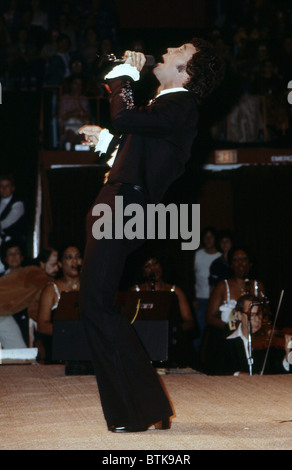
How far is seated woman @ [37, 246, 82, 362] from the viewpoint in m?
5.11

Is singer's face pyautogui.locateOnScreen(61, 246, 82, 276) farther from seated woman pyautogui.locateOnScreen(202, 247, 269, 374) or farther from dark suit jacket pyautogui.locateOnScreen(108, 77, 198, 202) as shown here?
dark suit jacket pyautogui.locateOnScreen(108, 77, 198, 202)

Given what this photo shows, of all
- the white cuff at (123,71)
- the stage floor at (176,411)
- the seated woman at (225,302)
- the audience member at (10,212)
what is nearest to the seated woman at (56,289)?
the stage floor at (176,411)

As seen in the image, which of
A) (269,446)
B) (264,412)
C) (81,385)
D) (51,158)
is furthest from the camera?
(51,158)

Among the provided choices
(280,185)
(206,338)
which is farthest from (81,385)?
(280,185)

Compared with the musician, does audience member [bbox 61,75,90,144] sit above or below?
above

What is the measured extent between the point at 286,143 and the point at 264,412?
6.41 meters

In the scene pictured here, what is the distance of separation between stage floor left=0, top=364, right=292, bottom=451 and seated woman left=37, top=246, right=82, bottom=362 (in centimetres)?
78

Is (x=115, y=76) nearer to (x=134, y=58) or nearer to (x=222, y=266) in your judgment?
(x=134, y=58)

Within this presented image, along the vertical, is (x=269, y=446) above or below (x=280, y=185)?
below

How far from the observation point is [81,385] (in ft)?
12.4

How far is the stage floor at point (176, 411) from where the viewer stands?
230cm

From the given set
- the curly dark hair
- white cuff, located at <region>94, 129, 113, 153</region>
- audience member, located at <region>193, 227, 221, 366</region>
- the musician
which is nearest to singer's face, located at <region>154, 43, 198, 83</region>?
the curly dark hair

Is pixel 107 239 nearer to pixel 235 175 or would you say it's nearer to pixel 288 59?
pixel 235 175

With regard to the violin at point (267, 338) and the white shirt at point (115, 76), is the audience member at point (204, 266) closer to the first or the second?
the violin at point (267, 338)
